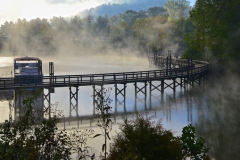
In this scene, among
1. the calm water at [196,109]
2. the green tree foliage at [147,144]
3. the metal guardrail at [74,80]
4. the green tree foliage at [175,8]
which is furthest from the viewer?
the green tree foliage at [175,8]

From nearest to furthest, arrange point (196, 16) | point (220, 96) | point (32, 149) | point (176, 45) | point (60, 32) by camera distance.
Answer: point (32, 149)
point (220, 96)
point (196, 16)
point (176, 45)
point (60, 32)

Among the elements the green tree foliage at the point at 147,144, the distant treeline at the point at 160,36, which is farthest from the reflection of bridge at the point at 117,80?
the green tree foliage at the point at 147,144

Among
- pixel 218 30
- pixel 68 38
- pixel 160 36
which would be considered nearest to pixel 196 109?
pixel 218 30

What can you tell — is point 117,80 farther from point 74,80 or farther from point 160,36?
point 160,36

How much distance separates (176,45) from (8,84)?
63.1 meters

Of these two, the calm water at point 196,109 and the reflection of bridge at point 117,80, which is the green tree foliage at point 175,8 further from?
the calm water at point 196,109

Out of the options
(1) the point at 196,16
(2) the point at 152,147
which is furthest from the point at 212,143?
(1) the point at 196,16

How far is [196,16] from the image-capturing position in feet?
231

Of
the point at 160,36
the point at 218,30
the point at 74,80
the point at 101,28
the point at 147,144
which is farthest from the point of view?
the point at 101,28

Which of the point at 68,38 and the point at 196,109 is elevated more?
the point at 68,38

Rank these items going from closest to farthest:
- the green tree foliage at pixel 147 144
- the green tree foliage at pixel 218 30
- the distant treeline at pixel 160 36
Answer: the green tree foliage at pixel 147 144 → the green tree foliage at pixel 218 30 → the distant treeline at pixel 160 36

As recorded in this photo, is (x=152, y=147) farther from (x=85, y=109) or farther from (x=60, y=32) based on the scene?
(x=60, y=32)

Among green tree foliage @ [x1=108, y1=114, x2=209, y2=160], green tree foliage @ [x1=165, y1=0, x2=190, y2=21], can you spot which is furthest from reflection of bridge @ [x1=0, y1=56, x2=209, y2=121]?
green tree foliage @ [x1=165, y1=0, x2=190, y2=21]

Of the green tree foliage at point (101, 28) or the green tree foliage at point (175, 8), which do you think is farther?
the green tree foliage at point (101, 28)
